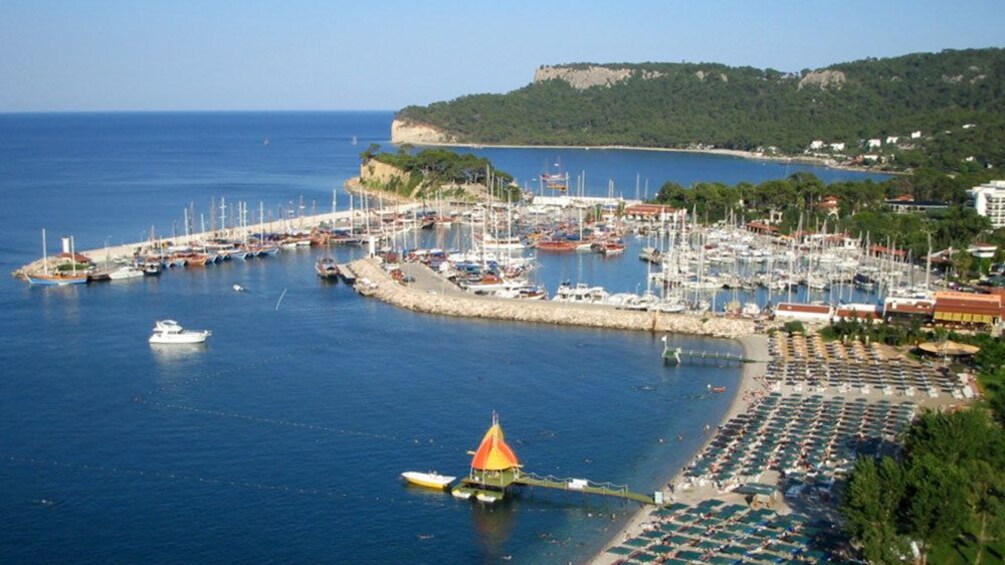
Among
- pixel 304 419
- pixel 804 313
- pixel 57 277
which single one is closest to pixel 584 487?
pixel 304 419

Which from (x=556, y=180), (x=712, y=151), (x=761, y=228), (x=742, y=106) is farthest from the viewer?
(x=742, y=106)

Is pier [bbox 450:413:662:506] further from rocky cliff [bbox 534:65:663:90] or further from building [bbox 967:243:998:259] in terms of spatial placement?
rocky cliff [bbox 534:65:663:90]

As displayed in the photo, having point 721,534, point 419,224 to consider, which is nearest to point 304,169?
point 419,224

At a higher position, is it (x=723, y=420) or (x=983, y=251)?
(x=983, y=251)

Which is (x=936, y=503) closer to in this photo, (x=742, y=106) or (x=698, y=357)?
(x=698, y=357)

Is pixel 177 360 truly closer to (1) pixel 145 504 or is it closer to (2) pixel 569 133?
(1) pixel 145 504

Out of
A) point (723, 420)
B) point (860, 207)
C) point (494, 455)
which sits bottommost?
point (723, 420)

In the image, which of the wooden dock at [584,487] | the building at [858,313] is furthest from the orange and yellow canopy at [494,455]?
the building at [858,313]

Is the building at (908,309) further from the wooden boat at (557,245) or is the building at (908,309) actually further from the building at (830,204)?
the building at (830,204)
